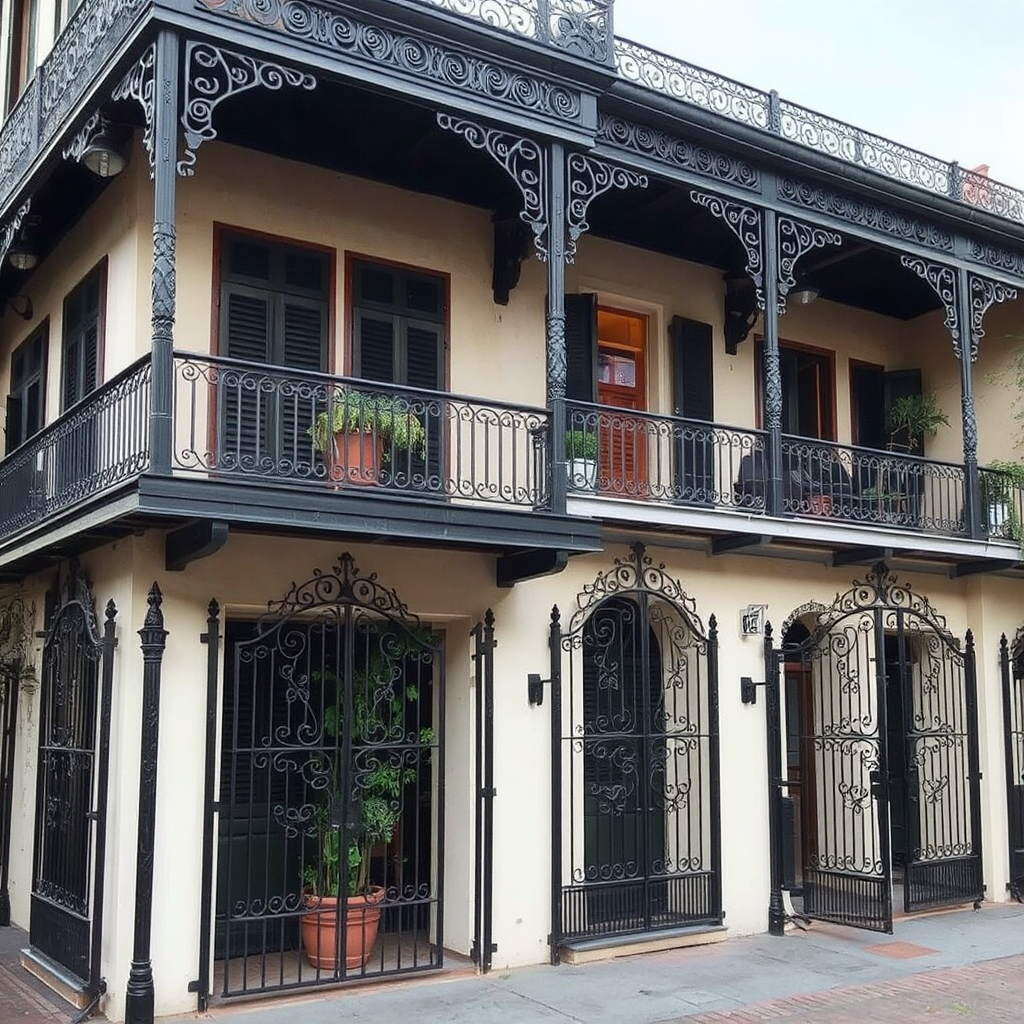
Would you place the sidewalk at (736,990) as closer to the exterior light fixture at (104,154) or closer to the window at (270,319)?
the window at (270,319)

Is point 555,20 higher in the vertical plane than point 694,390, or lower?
higher

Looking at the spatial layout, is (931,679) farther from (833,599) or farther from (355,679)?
(355,679)

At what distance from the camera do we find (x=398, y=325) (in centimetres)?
1059

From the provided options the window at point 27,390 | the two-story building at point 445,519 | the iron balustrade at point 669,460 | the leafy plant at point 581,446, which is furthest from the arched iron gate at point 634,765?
the window at point 27,390

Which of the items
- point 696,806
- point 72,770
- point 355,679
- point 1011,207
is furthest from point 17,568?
point 1011,207

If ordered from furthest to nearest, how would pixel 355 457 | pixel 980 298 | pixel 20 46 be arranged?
pixel 980 298
pixel 20 46
pixel 355 457

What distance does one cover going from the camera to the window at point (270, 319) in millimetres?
9648

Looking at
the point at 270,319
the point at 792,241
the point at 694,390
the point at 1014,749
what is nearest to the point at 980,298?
the point at 792,241

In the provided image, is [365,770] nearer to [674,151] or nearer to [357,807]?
[357,807]

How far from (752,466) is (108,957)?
273 inches

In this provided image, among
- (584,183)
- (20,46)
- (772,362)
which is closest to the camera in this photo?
(584,183)

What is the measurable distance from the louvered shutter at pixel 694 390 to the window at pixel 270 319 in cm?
365

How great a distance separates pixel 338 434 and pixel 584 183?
321cm

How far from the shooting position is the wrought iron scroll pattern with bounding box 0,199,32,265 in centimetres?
1041
